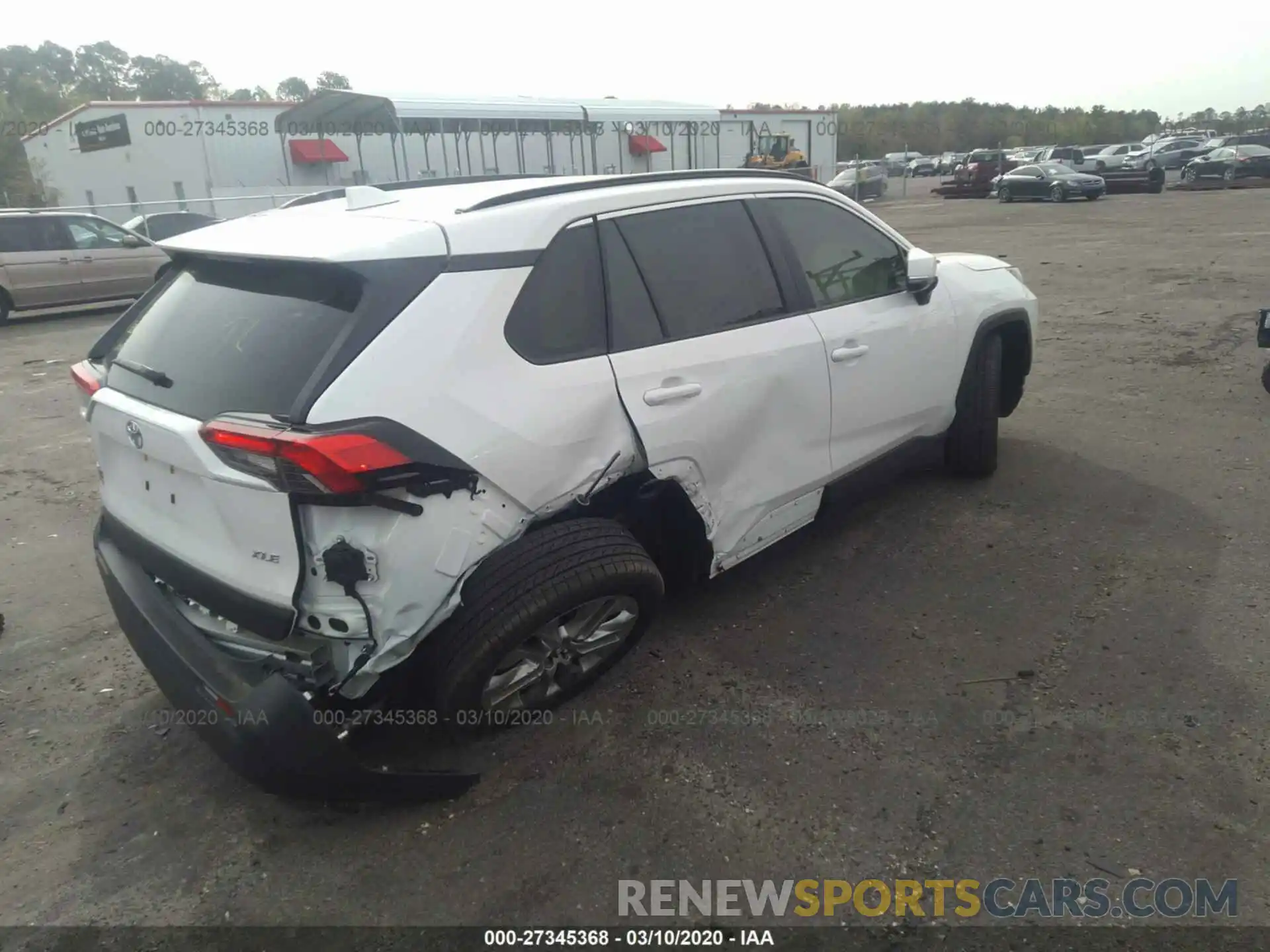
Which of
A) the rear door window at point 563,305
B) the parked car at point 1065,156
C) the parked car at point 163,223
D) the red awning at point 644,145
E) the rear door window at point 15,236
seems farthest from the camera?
the parked car at point 1065,156

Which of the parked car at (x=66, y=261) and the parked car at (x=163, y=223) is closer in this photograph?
the parked car at (x=66, y=261)

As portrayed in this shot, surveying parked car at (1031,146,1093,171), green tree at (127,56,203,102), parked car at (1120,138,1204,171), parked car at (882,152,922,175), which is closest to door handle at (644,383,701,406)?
parked car at (1031,146,1093,171)

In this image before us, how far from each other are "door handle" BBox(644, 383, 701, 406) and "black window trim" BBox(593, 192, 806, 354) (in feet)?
0.53

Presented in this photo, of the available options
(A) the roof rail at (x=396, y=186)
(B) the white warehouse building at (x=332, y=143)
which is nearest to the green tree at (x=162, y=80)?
(B) the white warehouse building at (x=332, y=143)

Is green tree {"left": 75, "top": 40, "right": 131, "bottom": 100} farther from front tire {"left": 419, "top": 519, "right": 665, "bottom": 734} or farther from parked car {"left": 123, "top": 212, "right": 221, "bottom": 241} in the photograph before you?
front tire {"left": 419, "top": 519, "right": 665, "bottom": 734}

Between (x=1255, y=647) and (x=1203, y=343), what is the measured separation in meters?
5.73

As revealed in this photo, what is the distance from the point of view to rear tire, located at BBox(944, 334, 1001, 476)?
467 centimetres

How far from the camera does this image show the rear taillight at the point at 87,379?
3.01 m

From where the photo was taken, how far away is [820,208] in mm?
3896

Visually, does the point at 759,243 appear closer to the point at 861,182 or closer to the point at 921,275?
the point at 921,275

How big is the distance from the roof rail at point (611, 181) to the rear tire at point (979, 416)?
4.92 feet

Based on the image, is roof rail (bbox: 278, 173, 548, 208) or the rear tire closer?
roof rail (bbox: 278, 173, 548, 208)

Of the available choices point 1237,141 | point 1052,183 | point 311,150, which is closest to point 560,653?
point 1052,183

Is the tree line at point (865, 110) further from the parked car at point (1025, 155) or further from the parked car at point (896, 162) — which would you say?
the parked car at point (1025, 155)
